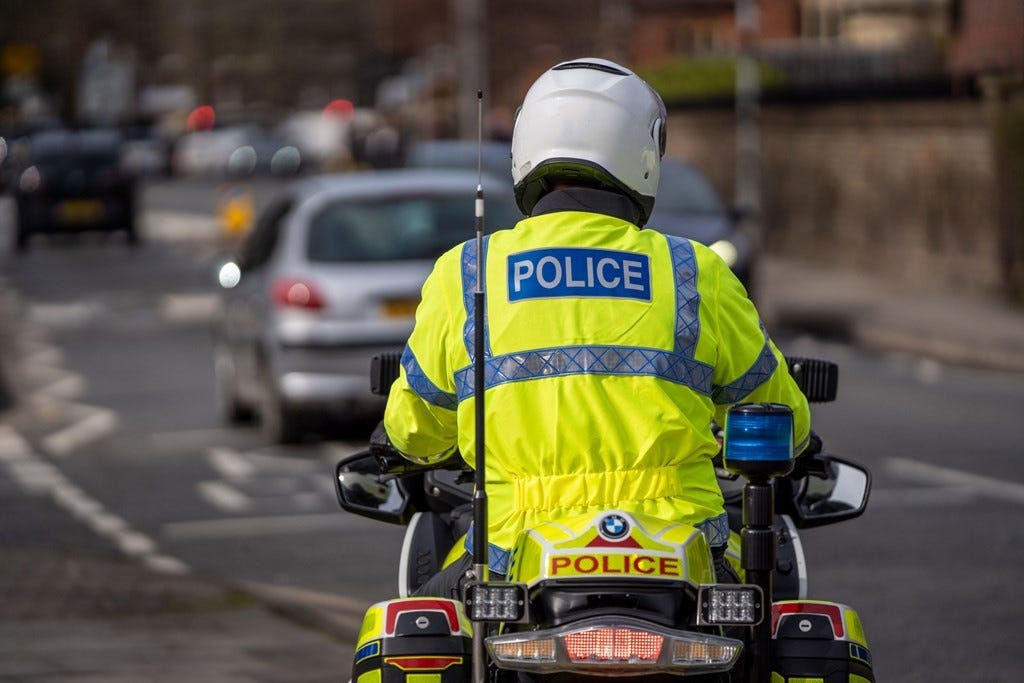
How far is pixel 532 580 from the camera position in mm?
3545

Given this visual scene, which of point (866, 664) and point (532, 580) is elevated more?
point (532, 580)

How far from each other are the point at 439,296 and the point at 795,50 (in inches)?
1548

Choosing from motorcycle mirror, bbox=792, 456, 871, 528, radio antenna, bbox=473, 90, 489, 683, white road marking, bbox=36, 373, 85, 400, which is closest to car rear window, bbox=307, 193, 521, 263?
white road marking, bbox=36, 373, 85, 400

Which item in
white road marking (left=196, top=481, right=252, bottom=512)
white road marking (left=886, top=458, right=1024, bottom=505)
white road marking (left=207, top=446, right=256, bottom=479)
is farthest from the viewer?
white road marking (left=207, top=446, right=256, bottom=479)

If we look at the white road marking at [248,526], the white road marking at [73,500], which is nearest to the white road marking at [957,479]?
the white road marking at [248,526]

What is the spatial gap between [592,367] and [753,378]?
1.08 feet

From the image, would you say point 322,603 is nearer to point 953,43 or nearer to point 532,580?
point 532,580

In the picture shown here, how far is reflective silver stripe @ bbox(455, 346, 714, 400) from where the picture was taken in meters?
3.71

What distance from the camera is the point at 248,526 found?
10516 mm

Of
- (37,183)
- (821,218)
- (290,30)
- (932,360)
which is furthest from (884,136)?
(290,30)

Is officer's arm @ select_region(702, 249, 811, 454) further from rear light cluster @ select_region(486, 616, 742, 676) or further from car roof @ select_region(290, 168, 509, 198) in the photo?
car roof @ select_region(290, 168, 509, 198)

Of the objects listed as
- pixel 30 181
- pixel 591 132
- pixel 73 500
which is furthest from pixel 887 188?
pixel 591 132

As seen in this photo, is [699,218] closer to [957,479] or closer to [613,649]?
[957,479]

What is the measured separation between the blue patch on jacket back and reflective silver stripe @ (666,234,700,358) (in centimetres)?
6
